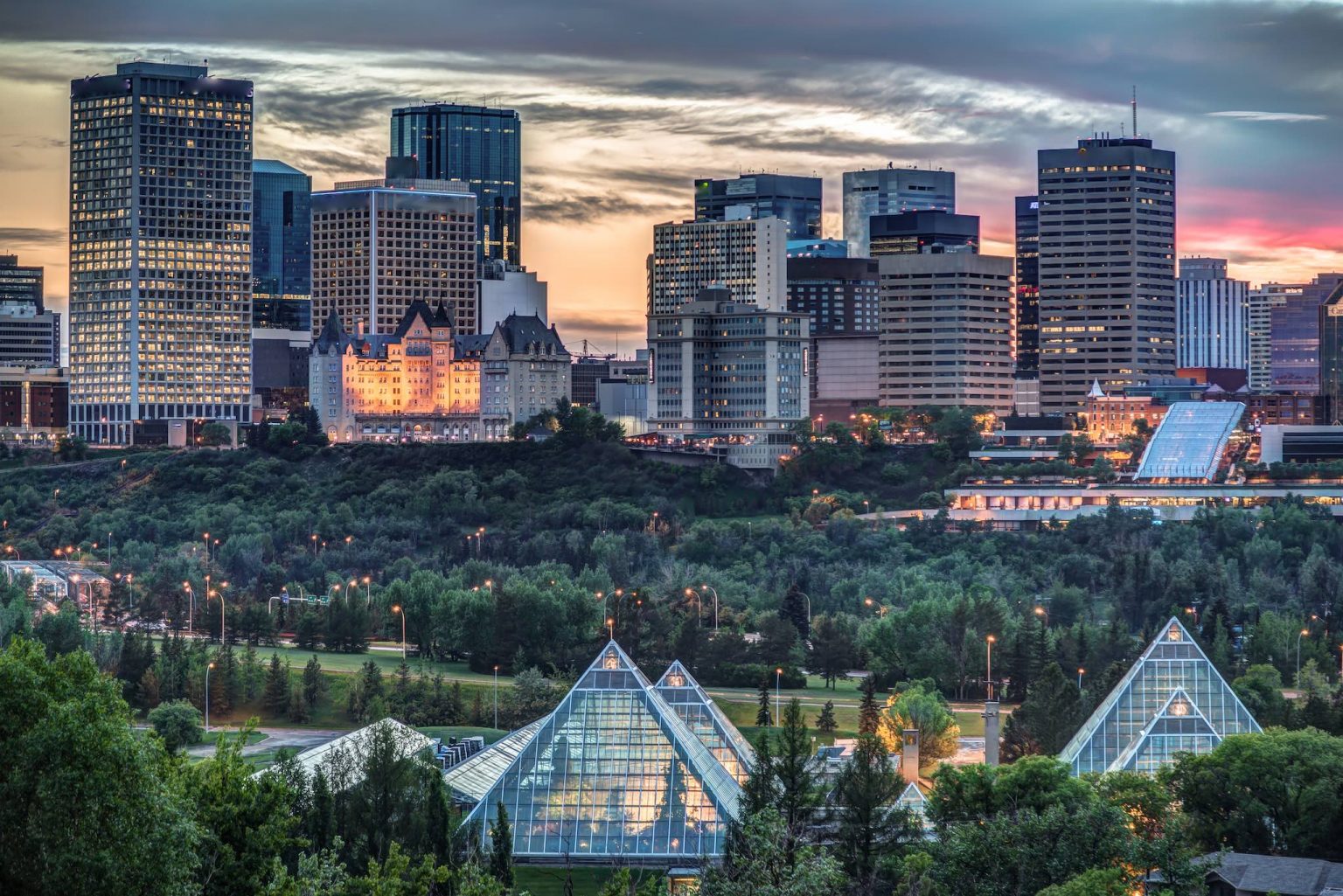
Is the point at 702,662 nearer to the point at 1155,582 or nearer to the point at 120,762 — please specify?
the point at 1155,582

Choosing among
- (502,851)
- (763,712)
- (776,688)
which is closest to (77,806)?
(502,851)

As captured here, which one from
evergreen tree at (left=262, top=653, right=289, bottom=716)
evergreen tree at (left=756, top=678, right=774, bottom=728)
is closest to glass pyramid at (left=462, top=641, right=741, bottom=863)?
evergreen tree at (left=756, top=678, right=774, bottom=728)

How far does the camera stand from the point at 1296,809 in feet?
269

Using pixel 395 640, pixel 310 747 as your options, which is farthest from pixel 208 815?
pixel 395 640

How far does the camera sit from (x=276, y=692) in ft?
436

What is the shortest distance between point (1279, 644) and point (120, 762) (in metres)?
109

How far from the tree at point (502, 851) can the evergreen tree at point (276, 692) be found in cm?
5245

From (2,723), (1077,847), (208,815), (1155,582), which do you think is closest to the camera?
(2,723)

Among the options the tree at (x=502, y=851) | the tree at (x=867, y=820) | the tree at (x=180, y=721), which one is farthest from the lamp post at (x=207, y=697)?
the tree at (x=867, y=820)

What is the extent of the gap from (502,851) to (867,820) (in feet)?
42.7

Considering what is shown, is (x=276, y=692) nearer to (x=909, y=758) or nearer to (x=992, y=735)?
(x=909, y=758)

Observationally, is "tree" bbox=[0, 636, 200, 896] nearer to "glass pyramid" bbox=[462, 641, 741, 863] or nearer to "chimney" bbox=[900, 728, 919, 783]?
"glass pyramid" bbox=[462, 641, 741, 863]

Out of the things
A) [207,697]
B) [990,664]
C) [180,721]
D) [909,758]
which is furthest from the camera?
[990,664]

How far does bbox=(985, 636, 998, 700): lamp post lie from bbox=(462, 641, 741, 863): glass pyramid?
45.7m
